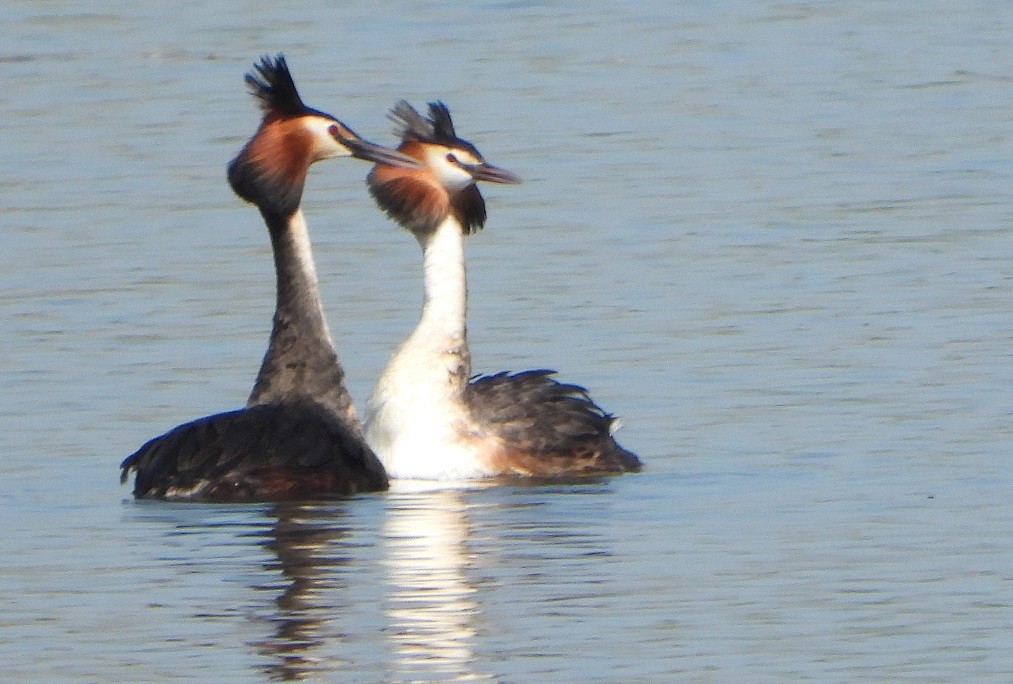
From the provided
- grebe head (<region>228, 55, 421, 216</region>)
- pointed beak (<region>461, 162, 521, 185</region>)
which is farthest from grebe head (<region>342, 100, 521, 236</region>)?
grebe head (<region>228, 55, 421, 216</region>)

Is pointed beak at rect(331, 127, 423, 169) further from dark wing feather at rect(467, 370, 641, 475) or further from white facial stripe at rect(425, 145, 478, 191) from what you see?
dark wing feather at rect(467, 370, 641, 475)

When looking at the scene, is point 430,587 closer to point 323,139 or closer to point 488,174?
point 323,139

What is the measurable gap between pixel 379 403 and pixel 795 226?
5.32 metres

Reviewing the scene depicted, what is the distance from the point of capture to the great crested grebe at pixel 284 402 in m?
11.9

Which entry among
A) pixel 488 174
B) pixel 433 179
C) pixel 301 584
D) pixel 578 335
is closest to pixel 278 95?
pixel 433 179

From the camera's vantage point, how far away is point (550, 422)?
13.2 meters

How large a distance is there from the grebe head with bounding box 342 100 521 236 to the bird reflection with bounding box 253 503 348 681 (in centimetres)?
214

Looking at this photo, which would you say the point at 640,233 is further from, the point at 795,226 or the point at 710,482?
the point at 710,482

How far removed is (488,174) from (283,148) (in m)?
1.05

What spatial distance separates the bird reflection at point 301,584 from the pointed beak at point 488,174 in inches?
88.6

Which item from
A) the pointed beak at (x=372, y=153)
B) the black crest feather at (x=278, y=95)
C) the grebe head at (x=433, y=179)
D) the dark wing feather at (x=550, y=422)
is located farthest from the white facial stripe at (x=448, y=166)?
the dark wing feather at (x=550, y=422)

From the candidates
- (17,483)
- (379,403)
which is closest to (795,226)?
(379,403)

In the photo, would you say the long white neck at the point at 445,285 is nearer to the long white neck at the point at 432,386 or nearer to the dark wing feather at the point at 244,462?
the long white neck at the point at 432,386

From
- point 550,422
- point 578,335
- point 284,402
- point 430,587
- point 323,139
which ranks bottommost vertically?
point 430,587
